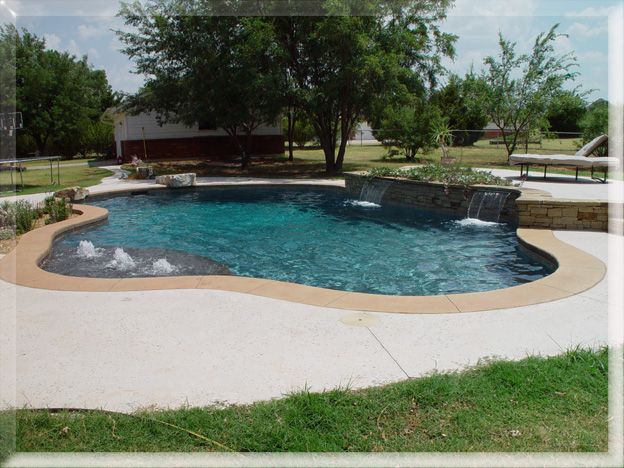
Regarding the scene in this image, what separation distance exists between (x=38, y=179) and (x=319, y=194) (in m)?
10.3

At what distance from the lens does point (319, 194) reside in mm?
15250

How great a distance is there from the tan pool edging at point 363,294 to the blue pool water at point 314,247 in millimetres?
471

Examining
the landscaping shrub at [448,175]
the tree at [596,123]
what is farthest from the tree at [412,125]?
the landscaping shrub at [448,175]

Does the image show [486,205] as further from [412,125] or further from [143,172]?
[412,125]

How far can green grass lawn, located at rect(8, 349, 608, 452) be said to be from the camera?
9.00 ft

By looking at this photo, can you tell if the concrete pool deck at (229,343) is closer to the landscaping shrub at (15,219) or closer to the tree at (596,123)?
the landscaping shrub at (15,219)

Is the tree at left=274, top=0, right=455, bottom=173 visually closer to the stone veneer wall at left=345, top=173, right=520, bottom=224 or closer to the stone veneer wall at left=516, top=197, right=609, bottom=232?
the stone veneer wall at left=345, top=173, right=520, bottom=224

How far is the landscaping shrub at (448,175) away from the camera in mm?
11383

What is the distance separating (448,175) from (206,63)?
1057 cm

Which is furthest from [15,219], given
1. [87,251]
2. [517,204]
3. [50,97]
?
[50,97]

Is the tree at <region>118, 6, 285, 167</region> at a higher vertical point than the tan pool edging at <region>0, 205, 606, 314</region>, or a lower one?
higher

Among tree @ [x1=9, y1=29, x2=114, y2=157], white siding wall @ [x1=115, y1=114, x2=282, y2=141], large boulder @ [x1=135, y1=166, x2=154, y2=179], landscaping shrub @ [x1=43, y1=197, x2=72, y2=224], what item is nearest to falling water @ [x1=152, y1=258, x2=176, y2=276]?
landscaping shrub @ [x1=43, y1=197, x2=72, y2=224]

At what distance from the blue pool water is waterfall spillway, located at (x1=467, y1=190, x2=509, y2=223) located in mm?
480

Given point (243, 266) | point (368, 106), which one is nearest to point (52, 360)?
point (243, 266)
